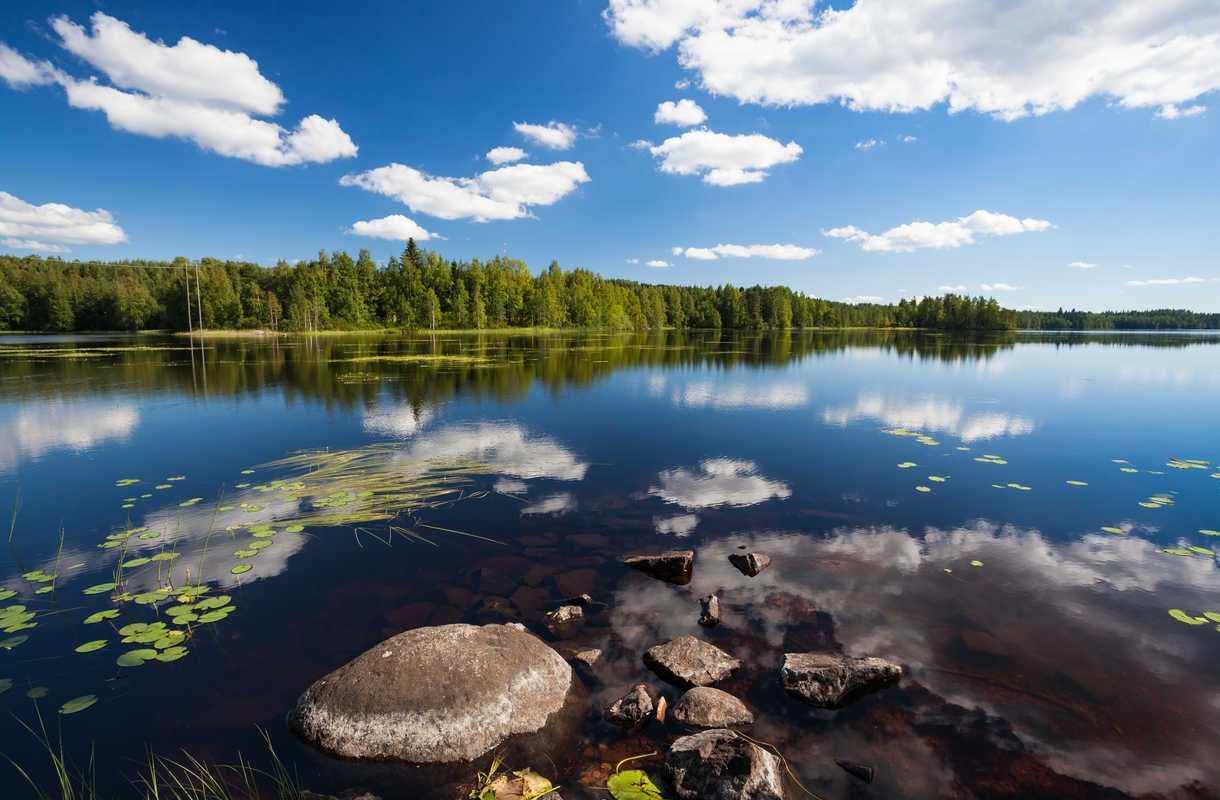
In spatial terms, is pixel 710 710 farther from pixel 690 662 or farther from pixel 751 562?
pixel 751 562

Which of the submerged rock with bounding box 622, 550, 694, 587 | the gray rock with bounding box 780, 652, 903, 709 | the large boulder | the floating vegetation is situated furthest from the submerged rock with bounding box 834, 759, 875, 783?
the floating vegetation

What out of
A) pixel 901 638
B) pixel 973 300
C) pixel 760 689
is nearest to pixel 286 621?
pixel 760 689

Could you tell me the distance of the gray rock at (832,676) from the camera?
20.4ft

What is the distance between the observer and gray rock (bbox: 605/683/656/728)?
5.88 metres

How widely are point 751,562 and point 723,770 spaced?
184 inches

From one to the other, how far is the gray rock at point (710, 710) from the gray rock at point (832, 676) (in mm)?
784

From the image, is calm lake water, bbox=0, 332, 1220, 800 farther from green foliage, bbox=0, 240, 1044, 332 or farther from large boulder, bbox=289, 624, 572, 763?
green foliage, bbox=0, 240, 1044, 332

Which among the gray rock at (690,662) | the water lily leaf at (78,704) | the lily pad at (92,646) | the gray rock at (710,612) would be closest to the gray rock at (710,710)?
the gray rock at (690,662)

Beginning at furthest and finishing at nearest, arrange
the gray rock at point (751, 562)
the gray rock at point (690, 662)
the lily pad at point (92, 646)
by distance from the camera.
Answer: the gray rock at point (751, 562) < the lily pad at point (92, 646) < the gray rock at point (690, 662)

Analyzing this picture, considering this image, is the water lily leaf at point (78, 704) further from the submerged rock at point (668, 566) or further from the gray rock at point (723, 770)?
the submerged rock at point (668, 566)

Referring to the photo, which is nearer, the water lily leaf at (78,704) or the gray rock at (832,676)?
the water lily leaf at (78,704)

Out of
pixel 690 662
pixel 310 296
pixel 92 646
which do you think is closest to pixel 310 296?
pixel 310 296

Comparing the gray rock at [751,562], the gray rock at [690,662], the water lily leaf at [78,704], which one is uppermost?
the gray rock at [751,562]

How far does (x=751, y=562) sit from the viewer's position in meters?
9.38
